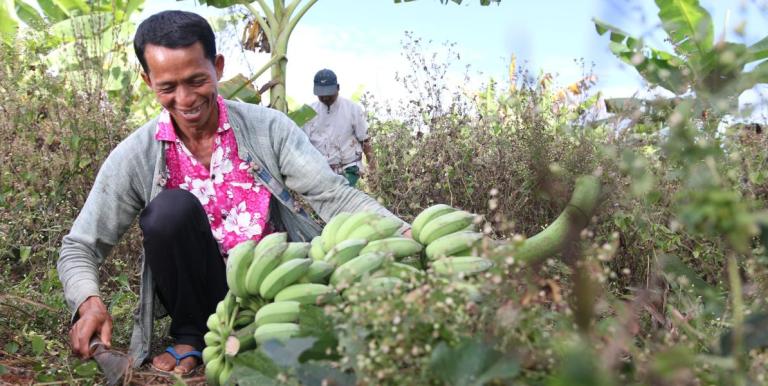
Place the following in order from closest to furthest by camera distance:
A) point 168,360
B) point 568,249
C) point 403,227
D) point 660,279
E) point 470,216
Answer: point 568,249
point 470,216
point 403,227
point 168,360
point 660,279

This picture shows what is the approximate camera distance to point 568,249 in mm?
1328

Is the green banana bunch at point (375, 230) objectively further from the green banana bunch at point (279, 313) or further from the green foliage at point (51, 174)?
the green foliage at point (51, 174)

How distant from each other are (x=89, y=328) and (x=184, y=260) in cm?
41

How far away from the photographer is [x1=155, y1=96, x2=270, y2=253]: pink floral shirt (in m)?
2.78

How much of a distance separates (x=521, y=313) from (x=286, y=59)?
3748mm

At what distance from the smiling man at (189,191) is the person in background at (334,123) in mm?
4490

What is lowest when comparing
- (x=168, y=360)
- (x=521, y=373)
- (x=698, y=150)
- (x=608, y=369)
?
(x=168, y=360)

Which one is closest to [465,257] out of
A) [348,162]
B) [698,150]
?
[698,150]

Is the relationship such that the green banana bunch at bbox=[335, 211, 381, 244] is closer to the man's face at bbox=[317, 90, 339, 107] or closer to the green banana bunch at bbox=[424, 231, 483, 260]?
the green banana bunch at bbox=[424, 231, 483, 260]

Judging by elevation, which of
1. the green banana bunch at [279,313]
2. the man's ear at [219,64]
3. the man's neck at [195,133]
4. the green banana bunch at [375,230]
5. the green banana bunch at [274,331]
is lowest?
the green banana bunch at [274,331]

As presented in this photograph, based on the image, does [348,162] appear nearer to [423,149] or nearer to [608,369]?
[423,149]

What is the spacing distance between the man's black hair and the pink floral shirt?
0.82ft

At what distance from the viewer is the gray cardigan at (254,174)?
104 inches

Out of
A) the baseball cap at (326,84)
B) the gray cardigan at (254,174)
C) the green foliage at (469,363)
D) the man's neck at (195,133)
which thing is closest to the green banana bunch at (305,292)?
the gray cardigan at (254,174)
